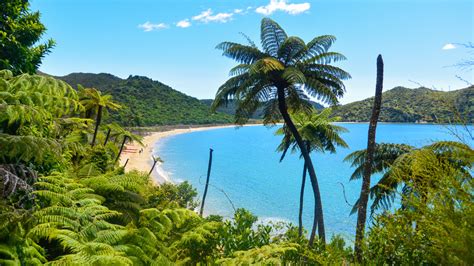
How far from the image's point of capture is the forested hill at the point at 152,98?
314 feet

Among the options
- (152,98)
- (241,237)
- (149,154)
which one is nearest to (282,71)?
(241,237)

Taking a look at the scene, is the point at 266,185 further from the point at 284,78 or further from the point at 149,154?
the point at 284,78

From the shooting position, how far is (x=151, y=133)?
273 feet

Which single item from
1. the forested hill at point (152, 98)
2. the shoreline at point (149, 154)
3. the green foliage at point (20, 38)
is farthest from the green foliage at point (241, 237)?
the forested hill at point (152, 98)

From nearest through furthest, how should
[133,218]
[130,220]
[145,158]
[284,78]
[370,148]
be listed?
[130,220] < [133,218] < [370,148] < [284,78] < [145,158]

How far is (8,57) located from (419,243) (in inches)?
321

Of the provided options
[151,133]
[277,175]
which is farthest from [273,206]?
[151,133]

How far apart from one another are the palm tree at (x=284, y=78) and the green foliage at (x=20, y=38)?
18.5 ft

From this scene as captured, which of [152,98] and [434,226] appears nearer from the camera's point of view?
[434,226]

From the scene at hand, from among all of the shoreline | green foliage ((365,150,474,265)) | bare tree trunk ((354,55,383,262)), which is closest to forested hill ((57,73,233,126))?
the shoreline

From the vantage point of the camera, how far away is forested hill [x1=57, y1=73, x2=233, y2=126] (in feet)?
314

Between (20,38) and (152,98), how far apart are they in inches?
4100

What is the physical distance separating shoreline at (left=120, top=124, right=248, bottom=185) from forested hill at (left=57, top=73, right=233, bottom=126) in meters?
3.47

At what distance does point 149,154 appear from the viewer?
180ft
